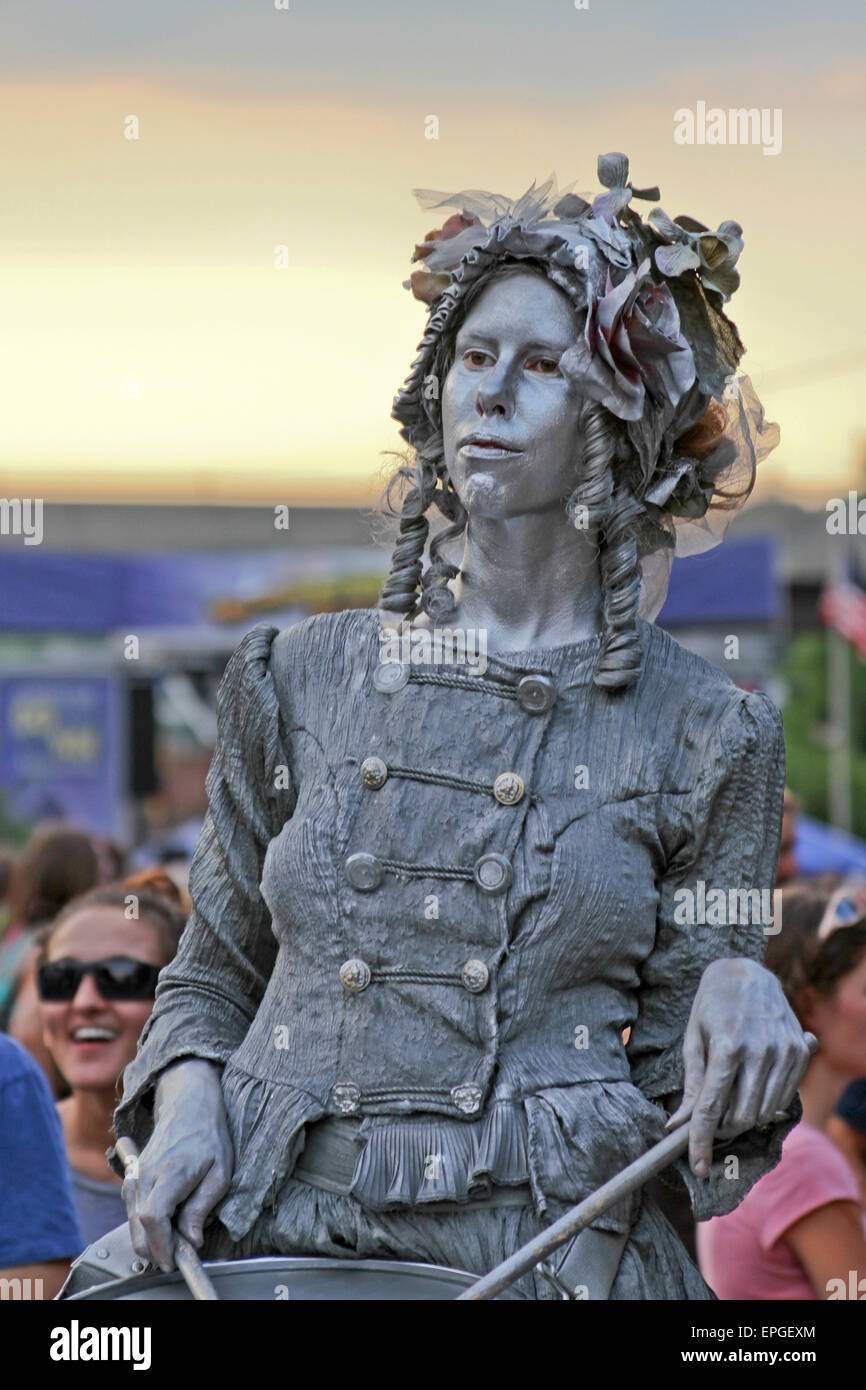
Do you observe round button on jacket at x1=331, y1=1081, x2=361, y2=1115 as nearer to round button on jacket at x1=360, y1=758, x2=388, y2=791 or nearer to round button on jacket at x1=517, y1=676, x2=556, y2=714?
round button on jacket at x1=360, y1=758, x2=388, y2=791

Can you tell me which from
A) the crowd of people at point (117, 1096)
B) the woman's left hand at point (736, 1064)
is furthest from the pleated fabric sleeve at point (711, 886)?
the crowd of people at point (117, 1096)

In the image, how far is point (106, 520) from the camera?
25391mm

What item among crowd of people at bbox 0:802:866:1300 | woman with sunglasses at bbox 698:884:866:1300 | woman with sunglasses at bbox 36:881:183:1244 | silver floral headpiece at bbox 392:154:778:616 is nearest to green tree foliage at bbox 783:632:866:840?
crowd of people at bbox 0:802:866:1300

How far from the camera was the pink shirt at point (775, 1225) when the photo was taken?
176 inches

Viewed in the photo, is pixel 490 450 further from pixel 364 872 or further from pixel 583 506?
pixel 364 872

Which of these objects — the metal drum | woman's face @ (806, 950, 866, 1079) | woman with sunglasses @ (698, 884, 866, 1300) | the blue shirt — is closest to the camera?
the metal drum

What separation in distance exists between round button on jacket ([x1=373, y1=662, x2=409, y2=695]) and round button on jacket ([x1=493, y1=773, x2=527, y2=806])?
21 cm

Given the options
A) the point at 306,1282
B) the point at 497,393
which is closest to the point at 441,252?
the point at 497,393

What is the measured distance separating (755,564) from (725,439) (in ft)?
34.0

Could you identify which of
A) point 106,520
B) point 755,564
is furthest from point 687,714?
point 106,520

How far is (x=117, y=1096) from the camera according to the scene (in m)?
4.16

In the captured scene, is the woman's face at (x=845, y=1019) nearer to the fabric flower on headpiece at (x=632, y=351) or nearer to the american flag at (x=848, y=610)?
the fabric flower on headpiece at (x=632, y=351)

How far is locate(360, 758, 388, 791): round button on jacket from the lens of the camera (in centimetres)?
265
